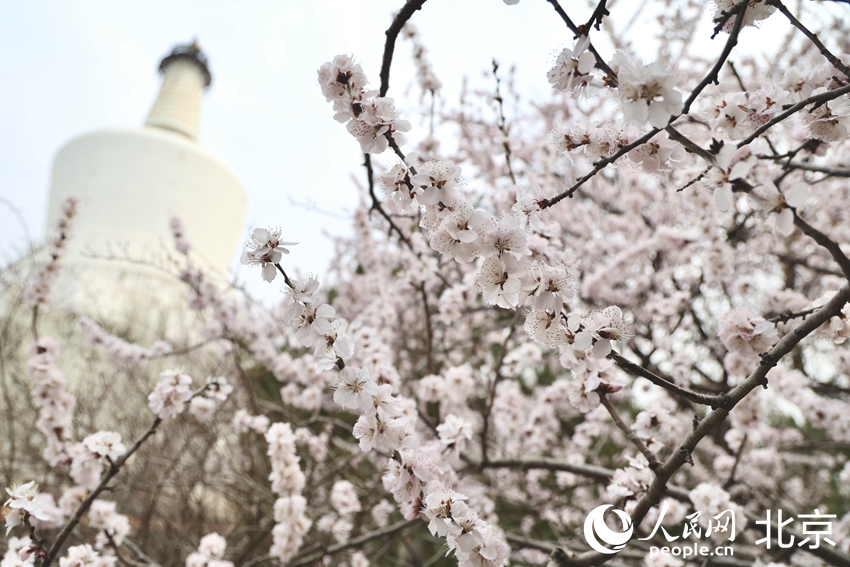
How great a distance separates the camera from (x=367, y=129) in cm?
118

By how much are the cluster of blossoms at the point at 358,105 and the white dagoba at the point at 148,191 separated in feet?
34.1

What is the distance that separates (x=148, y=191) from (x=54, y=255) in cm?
1171

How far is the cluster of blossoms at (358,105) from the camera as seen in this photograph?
1.16 meters

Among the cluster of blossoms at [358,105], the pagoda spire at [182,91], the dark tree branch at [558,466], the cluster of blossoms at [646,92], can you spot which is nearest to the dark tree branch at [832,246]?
the cluster of blossoms at [646,92]

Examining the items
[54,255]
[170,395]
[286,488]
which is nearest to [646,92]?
[170,395]

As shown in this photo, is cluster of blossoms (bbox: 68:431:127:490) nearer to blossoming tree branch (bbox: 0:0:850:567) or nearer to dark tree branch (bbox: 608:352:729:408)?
blossoming tree branch (bbox: 0:0:850:567)

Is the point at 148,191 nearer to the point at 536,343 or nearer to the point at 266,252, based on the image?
the point at 536,343

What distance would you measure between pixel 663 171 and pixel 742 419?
1.36 metres

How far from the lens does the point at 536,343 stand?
104 inches

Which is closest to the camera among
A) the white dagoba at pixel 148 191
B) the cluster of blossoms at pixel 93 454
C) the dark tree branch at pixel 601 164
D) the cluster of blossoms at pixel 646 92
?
the cluster of blossoms at pixel 646 92

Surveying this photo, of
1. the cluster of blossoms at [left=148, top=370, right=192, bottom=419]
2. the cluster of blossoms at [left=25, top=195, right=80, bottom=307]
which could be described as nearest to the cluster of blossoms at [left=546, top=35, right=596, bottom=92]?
the cluster of blossoms at [left=148, top=370, right=192, bottom=419]

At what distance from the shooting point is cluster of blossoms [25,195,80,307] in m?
2.67

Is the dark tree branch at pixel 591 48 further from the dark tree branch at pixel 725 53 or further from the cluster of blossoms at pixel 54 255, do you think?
the cluster of blossoms at pixel 54 255

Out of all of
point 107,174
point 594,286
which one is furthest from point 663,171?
point 107,174
